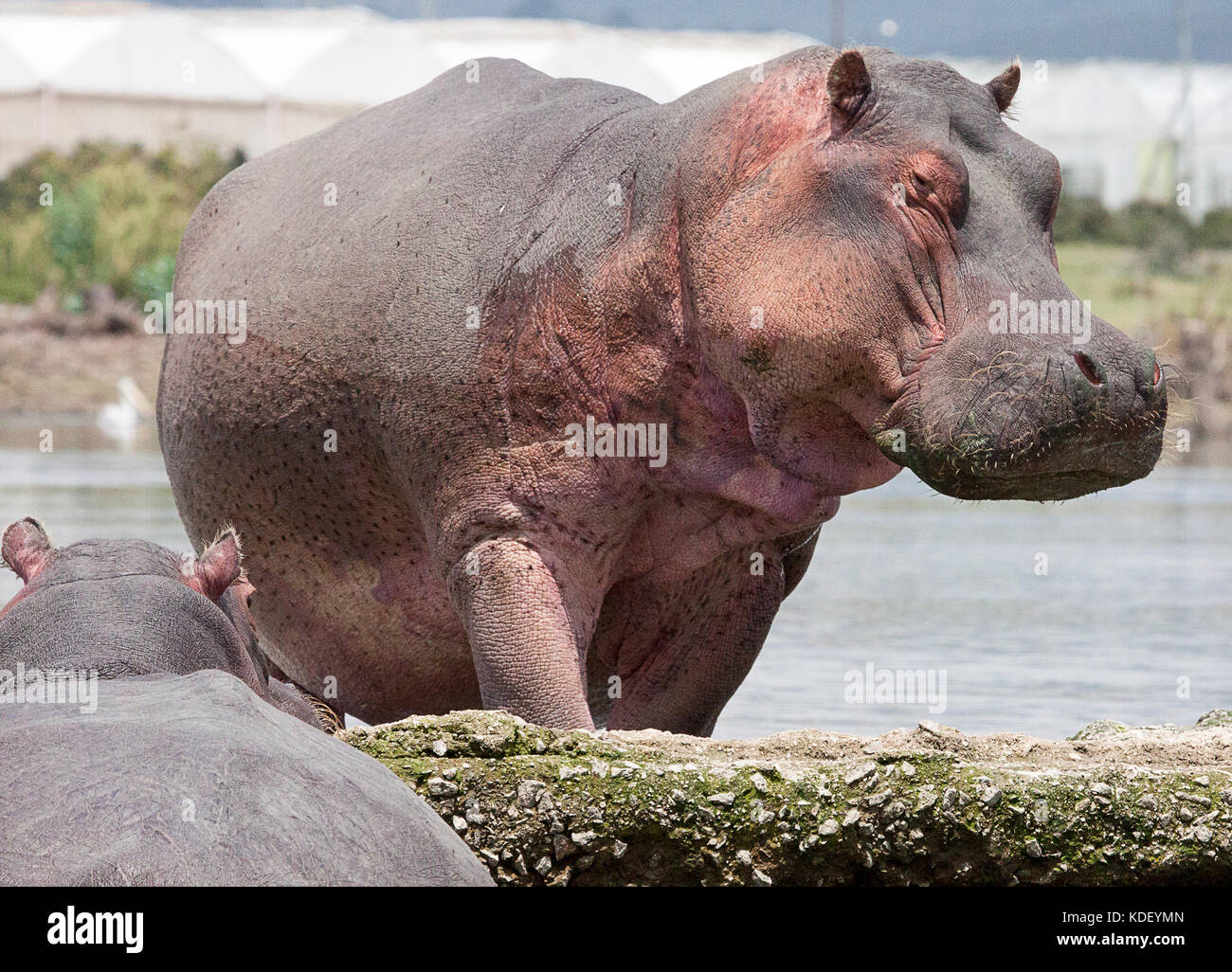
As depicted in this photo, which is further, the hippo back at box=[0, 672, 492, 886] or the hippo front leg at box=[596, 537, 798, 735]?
the hippo front leg at box=[596, 537, 798, 735]

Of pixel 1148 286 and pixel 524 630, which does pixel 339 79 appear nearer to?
pixel 1148 286

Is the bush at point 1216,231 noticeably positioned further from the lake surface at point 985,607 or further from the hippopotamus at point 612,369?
the hippopotamus at point 612,369

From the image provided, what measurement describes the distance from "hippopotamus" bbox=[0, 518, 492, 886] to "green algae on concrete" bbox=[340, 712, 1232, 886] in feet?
3.17

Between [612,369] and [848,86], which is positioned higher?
[848,86]

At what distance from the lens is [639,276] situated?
5.45 m

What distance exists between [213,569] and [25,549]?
14.9 inches

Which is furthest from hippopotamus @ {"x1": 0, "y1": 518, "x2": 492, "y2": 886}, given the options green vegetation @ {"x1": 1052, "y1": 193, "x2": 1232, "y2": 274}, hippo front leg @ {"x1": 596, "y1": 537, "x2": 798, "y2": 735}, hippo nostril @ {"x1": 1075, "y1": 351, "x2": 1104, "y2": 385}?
green vegetation @ {"x1": 1052, "y1": 193, "x2": 1232, "y2": 274}

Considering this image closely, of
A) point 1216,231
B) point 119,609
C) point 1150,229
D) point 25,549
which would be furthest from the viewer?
point 1216,231

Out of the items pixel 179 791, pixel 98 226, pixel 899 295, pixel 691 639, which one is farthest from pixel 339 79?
pixel 179 791

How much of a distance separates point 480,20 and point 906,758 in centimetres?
6001

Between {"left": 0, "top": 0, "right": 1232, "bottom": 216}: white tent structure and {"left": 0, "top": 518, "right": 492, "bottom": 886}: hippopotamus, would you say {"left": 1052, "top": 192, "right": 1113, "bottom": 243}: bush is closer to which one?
{"left": 0, "top": 0, "right": 1232, "bottom": 216}: white tent structure

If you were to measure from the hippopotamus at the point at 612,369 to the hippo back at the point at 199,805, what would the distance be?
2000 mm

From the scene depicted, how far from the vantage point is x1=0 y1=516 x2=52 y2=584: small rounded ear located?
170 inches

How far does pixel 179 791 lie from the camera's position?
2977mm
